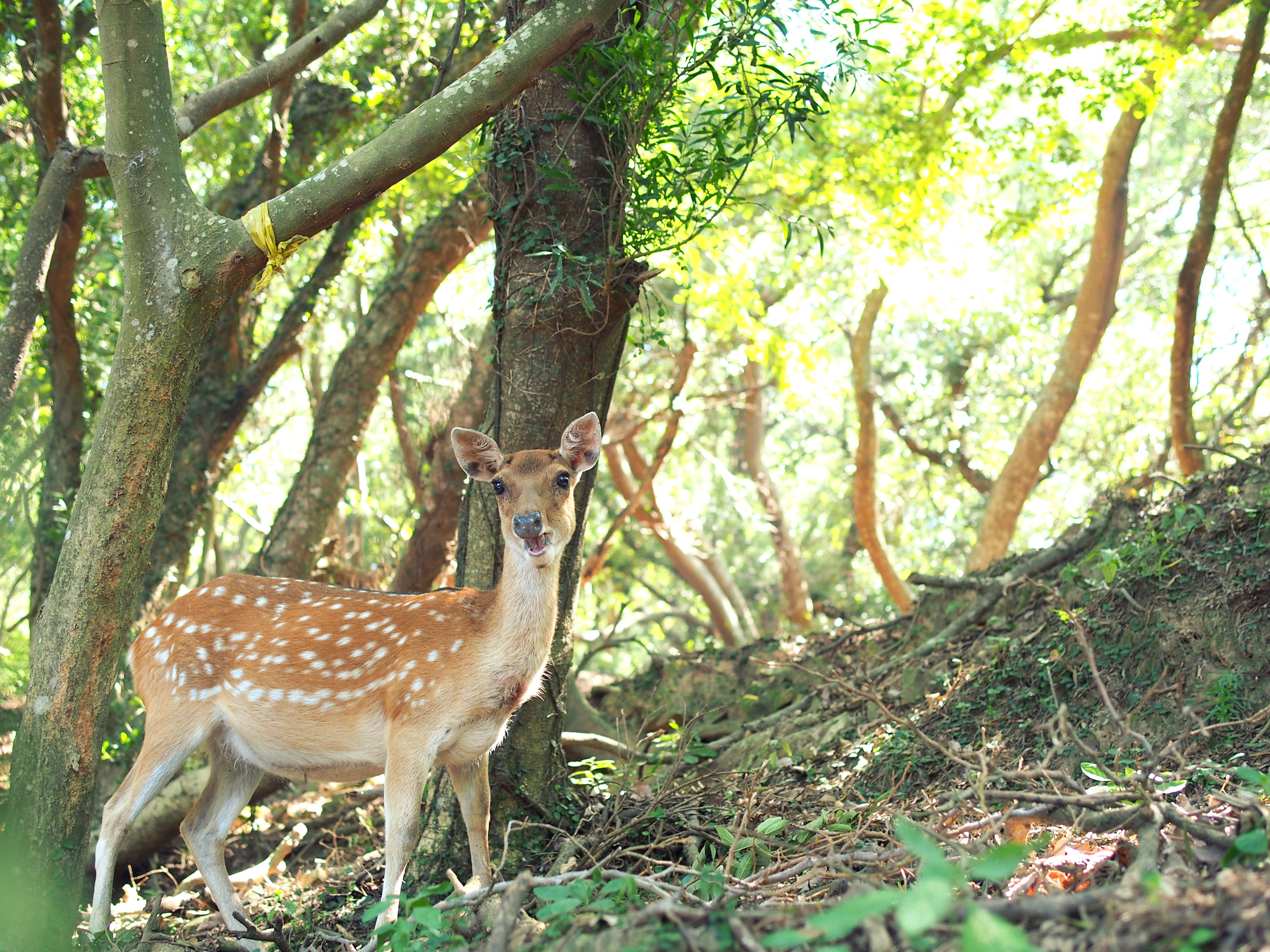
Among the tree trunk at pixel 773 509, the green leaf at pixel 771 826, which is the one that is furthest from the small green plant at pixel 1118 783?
the tree trunk at pixel 773 509

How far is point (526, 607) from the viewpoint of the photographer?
489 centimetres

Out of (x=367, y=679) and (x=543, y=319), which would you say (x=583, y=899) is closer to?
(x=367, y=679)

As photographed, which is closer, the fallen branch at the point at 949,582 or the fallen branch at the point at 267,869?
the fallen branch at the point at 267,869

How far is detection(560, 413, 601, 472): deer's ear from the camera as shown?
5.13 meters

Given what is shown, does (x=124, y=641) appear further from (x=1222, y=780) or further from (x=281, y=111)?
(x=281, y=111)

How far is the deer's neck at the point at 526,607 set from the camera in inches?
191

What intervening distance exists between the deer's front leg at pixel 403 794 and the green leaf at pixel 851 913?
2.63 metres

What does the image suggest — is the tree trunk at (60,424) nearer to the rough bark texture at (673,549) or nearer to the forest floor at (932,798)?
the forest floor at (932,798)

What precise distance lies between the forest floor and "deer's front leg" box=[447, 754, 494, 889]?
22cm

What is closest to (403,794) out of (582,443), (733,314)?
(582,443)

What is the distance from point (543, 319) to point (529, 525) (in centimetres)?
120

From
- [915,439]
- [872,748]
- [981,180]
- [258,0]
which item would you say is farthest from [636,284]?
[981,180]

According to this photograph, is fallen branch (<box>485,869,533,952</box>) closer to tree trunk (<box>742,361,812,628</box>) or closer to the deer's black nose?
the deer's black nose

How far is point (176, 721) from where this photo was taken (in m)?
5.11
